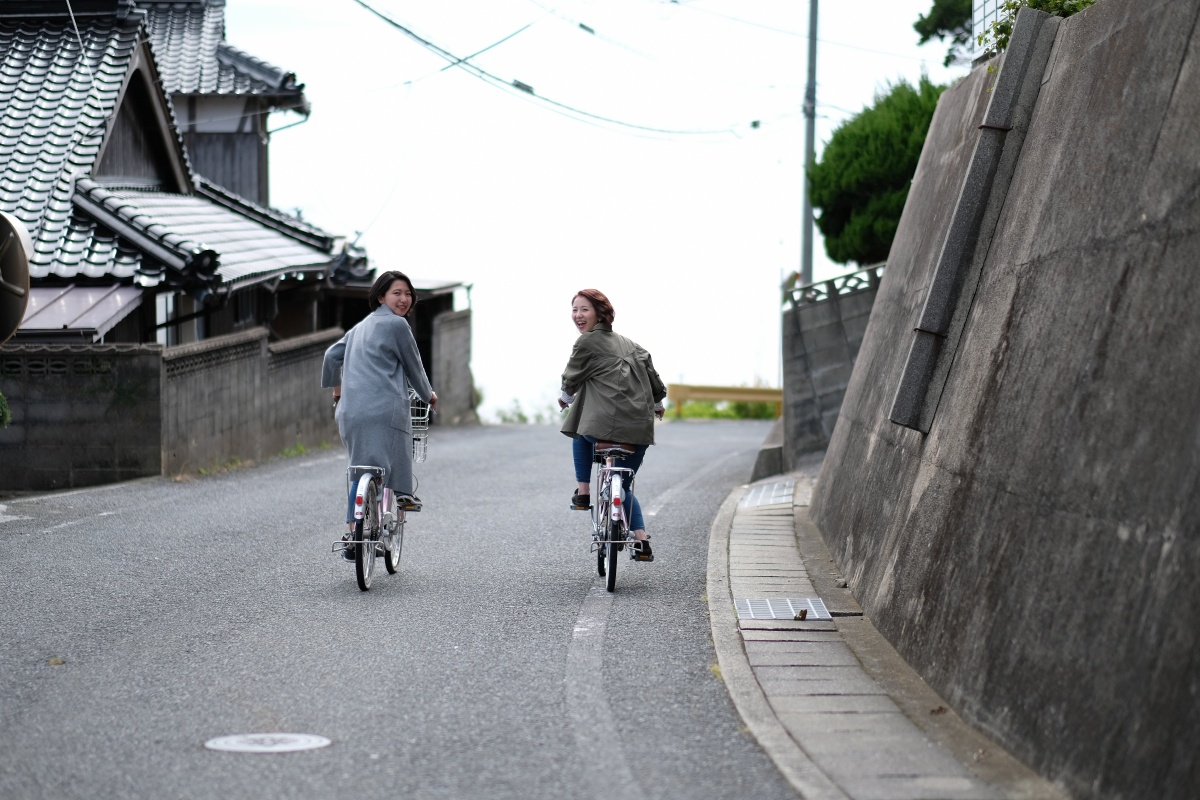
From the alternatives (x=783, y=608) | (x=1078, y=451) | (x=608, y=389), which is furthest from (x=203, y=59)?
(x=1078, y=451)

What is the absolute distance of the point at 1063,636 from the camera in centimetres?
454

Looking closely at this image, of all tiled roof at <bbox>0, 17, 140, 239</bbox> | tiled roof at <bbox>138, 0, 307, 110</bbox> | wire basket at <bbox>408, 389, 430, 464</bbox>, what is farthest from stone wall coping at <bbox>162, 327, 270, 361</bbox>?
tiled roof at <bbox>138, 0, 307, 110</bbox>

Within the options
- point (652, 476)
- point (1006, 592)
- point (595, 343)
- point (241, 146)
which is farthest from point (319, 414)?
point (1006, 592)

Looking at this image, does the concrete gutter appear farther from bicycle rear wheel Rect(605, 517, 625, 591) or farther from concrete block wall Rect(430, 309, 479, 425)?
concrete block wall Rect(430, 309, 479, 425)

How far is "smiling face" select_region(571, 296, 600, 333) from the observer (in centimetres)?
887

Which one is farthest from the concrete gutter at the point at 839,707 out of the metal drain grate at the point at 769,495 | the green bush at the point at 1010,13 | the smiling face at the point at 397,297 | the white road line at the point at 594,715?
the metal drain grate at the point at 769,495

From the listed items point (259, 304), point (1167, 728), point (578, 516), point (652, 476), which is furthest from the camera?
point (259, 304)

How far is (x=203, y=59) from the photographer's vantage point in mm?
28562

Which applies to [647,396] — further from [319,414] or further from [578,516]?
[319,414]

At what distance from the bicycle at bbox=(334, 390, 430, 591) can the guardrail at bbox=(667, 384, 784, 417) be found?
75.7ft

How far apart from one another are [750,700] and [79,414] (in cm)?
1119

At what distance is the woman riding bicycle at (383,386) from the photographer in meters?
8.63

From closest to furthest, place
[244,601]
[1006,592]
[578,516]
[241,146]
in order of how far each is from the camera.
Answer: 1. [1006,592]
2. [244,601]
3. [578,516]
4. [241,146]

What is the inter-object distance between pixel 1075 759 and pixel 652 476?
12.7 metres
